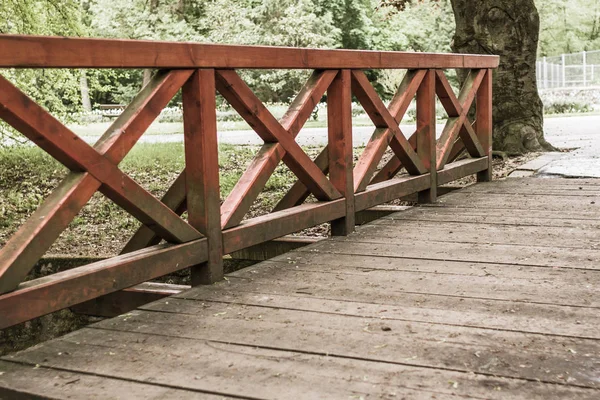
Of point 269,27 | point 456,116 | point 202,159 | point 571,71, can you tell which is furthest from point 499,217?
point 571,71

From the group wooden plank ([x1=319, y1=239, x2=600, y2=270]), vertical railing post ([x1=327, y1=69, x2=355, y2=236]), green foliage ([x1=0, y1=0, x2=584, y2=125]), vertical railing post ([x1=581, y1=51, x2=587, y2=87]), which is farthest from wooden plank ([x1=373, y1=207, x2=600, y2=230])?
vertical railing post ([x1=581, y1=51, x2=587, y2=87])

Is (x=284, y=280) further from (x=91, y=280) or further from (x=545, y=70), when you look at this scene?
(x=545, y=70)

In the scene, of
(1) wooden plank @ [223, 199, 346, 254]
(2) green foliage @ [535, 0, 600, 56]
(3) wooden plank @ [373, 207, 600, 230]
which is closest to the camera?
(1) wooden plank @ [223, 199, 346, 254]

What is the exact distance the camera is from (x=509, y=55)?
1055 cm

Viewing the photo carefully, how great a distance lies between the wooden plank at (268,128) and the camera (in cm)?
406

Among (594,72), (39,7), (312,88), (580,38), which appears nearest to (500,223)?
(312,88)

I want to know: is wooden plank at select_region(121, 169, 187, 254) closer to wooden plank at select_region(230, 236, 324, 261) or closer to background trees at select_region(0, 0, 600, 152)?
wooden plank at select_region(230, 236, 324, 261)

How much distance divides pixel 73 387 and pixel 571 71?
38.5 meters

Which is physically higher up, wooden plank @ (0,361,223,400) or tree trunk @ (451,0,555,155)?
tree trunk @ (451,0,555,155)

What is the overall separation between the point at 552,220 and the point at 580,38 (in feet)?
155

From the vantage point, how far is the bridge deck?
2.59 meters

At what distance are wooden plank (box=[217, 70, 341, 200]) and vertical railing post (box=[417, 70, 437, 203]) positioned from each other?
4.84 feet

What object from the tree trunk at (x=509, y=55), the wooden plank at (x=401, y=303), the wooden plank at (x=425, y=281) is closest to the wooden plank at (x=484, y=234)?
the wooden plank at (x=425, y=281)

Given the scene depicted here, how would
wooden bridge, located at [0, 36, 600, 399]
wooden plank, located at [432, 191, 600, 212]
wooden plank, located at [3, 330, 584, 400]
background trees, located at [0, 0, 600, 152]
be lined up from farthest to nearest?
background trees, located at [0, 0, 600, 152] < wooden plank, located at [432, 191, 600, 212] < wooden bridge, located at [0, 36, 600, 399] < wooden plank, located at [3, 330, 584, 400]
